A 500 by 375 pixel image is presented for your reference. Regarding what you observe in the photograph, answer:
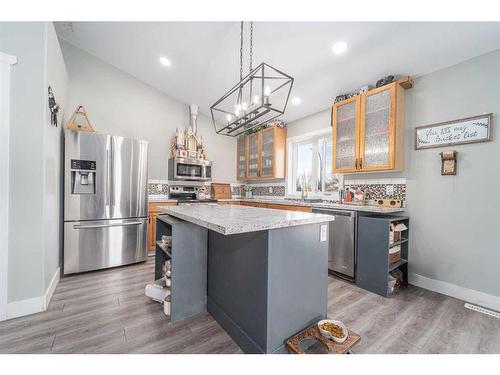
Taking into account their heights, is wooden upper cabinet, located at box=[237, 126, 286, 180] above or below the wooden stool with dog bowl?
above

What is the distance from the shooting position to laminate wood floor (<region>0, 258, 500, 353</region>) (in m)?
1.51

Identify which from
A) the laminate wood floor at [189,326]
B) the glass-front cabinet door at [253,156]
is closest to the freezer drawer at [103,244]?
the laminate wood floor at [189,326]

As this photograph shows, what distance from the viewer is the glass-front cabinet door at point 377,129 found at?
2.60 m

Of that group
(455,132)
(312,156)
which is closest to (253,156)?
(312,156)

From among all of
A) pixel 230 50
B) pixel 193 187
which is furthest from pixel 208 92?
pixel 193 187

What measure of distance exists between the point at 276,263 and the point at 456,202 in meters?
2.30

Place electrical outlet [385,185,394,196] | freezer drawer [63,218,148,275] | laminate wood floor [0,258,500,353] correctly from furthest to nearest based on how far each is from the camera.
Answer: electrical outlet [385,185,394,196], freezer drawer [63,218,148,275], laminate wood floor [0,258,500,353]

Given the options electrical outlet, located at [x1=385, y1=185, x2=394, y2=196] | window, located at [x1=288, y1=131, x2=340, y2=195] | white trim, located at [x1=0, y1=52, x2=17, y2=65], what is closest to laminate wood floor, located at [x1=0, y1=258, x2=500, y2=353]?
electrical outlet, located at [x1=385, y1=185, x2=394, y2=196]

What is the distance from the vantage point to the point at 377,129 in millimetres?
2748

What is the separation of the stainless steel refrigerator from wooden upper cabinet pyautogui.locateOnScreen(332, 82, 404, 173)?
2.96 meters

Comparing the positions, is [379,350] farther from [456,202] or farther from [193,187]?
[193,187]

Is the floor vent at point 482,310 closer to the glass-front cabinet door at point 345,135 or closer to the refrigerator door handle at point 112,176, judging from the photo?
the glass-front cabinet door at point 345,135

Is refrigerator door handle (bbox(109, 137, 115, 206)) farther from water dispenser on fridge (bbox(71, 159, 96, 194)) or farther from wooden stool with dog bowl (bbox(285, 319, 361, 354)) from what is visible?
wooden stool with dog bowl (bbox(285, 319, 361, 354))

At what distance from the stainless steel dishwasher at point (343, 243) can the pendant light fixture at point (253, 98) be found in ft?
5.00
